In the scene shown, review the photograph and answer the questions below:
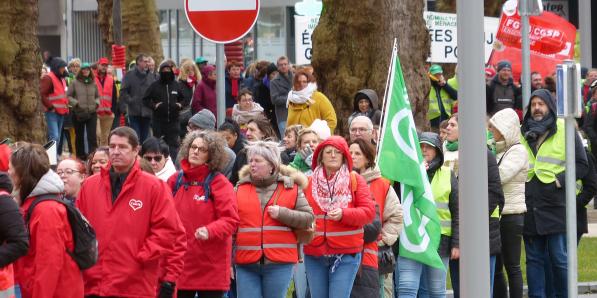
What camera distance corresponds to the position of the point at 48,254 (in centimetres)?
821

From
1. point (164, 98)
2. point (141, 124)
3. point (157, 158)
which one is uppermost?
point (164, 98)

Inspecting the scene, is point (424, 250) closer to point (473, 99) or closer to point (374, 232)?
point (374, 232)

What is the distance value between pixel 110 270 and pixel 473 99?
2.67m

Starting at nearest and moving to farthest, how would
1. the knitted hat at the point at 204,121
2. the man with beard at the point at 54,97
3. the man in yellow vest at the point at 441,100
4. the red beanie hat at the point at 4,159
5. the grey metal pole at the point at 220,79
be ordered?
the red beanie hat at the point at 4,159 → the grey metal pole at the point at 220,79 → the knitted hat at the point at 204,121 → the man in yellow vest at the point at 441,100 → the man with beard at the point at 54,97

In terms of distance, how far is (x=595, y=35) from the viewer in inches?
1768

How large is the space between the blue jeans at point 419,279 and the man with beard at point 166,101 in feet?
36.1

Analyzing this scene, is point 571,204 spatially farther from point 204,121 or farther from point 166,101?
point 166,101

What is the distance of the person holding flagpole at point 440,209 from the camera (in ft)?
38.3

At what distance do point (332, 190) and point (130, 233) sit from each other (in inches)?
76.9

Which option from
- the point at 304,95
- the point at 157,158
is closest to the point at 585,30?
the point at 304,95

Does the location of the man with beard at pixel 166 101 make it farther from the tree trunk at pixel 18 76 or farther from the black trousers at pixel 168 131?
the tree trunk at pixel 18 76

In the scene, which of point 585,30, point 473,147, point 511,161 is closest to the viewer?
point 473,147

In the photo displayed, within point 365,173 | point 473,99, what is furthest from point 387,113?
point 473,99

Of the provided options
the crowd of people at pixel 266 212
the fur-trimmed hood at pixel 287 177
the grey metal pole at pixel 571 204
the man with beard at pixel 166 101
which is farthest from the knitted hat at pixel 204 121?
the man with beard at pixel 166 101
